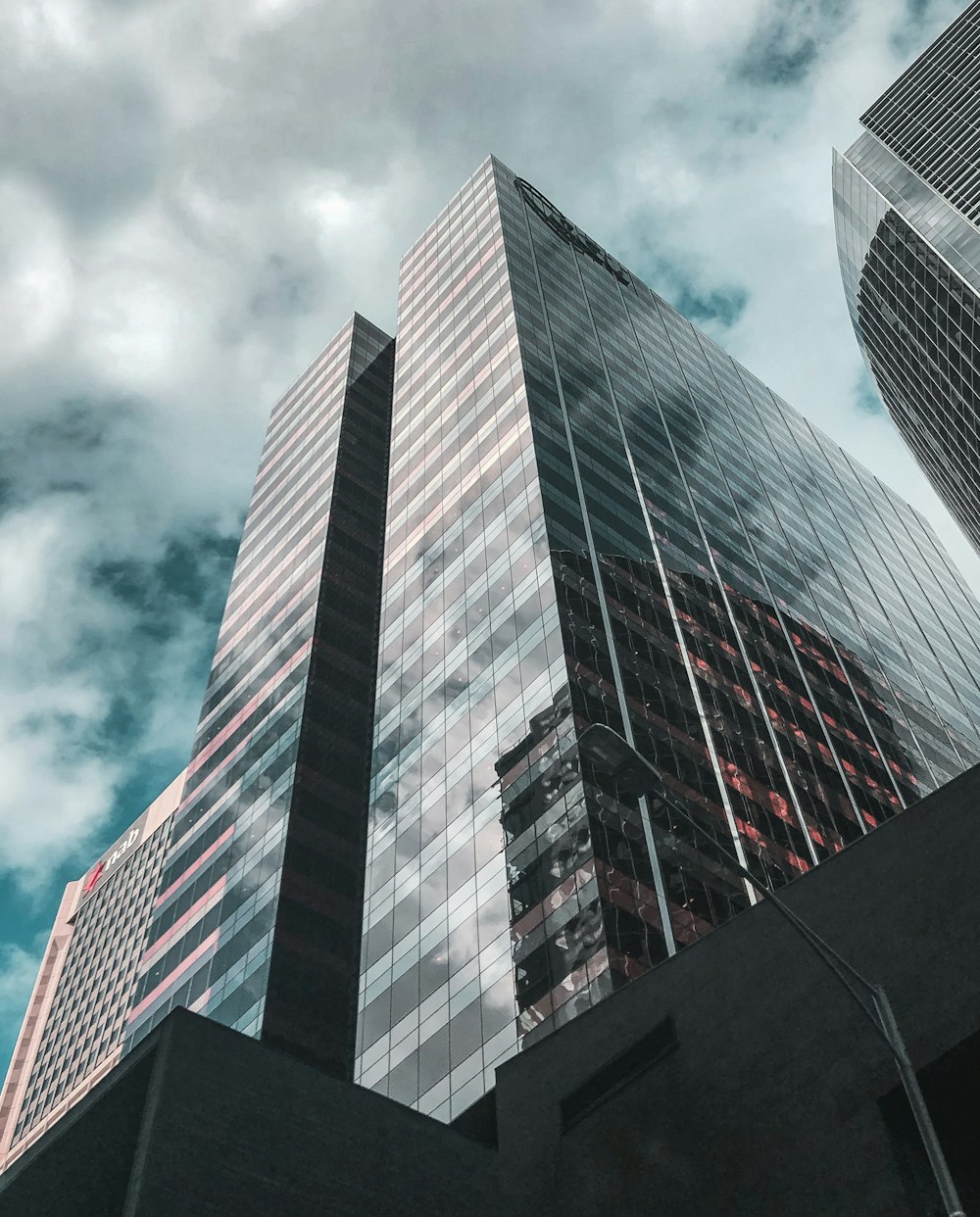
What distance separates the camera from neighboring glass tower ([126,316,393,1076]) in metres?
73.6

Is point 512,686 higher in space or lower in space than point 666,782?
higher

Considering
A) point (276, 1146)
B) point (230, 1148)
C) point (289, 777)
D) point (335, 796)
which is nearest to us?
point (230, 1148)

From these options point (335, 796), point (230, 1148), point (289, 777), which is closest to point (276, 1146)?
point (230, 1148)

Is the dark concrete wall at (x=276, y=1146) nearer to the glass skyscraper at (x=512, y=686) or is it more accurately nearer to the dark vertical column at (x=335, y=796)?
the glass skyscraper at (x=512, y=686)

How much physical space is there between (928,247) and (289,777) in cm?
7292

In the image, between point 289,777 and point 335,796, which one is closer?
point 289,777

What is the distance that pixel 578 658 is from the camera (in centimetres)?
6644

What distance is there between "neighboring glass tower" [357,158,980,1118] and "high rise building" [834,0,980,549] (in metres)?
15.3

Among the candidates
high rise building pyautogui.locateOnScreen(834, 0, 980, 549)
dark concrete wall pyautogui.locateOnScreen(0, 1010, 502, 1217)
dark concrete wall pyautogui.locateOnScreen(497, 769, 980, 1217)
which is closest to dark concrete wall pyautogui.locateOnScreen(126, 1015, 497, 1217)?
A: dark concrete wall pyautogui.locateOnScreen(0, 1010, 502, 1217)

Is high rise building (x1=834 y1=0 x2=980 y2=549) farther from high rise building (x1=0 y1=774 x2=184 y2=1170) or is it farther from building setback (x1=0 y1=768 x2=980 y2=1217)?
high rise building (x1=0 y1=774 x2=184 y2=1170)

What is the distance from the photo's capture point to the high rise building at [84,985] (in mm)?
132375

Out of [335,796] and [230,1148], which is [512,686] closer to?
[335,796]

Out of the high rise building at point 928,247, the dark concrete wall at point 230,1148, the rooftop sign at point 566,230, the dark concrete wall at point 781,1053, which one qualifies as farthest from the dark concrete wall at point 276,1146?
the rooftop sign at point 566,230

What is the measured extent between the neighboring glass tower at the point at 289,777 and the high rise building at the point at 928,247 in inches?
2193
